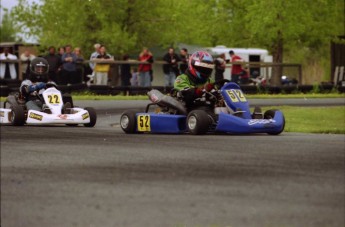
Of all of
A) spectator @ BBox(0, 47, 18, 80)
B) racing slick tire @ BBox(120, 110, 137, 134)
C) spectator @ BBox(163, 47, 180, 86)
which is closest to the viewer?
racing slick tire @ BBox(120, 110, 137, 134)

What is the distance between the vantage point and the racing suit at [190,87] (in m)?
15.9

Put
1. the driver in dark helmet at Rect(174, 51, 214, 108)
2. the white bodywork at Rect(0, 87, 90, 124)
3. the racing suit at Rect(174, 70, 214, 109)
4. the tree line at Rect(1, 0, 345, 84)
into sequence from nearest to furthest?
the racing suit at Rect(174, 70, 214, 109), the driver in dark helmet at Rect(174, 51, 214, 108), the white bodywork at Rect(0, 87, 90, 124), the tree line at Rect(1, 0, 345, 84)

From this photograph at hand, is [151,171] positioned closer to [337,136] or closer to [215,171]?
[215,171]

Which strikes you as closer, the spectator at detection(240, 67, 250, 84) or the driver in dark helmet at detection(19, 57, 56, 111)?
the driver in dark helmet at detection(19, 57, 56, 111)

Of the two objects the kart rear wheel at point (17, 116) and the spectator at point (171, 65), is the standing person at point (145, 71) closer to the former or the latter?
the spectator at point (171, 65)

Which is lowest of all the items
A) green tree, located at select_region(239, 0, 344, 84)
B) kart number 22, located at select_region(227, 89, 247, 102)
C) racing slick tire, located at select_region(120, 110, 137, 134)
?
racing slick tire, located at select_region(120, 110, 137, 134)

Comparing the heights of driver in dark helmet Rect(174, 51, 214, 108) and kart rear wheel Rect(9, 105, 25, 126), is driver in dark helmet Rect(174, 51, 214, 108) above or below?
above

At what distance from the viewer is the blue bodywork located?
15.4 meters

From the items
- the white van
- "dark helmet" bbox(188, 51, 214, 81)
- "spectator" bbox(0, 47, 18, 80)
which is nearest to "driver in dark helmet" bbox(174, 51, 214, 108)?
"dark helmet" bbox(188, 51, 214, 81)

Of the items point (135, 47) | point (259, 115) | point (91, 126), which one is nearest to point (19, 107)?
point (91, 126)

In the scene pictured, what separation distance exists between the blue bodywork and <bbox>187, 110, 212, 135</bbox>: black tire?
0.19 meters

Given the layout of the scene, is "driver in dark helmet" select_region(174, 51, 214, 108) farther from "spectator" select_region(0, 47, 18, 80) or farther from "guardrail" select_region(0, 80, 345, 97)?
"spectator" select_region(0, 47, 18, 80)

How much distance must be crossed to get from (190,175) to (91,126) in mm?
8202

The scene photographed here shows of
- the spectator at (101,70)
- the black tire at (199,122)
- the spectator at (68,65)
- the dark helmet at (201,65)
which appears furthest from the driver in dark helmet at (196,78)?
the spectator at (101,70)
